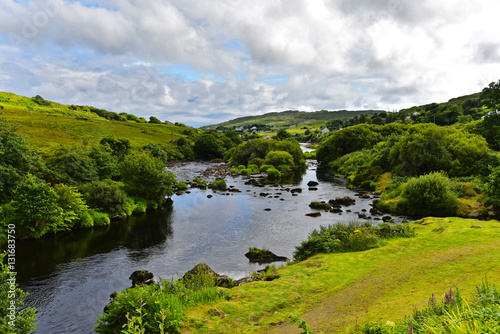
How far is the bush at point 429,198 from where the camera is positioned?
3734 centimetres

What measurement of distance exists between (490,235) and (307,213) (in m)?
22.8

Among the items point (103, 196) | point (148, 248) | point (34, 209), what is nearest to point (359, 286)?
point (148, 248)

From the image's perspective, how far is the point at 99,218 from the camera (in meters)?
36.5

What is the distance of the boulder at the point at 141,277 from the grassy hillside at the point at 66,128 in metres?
65.0

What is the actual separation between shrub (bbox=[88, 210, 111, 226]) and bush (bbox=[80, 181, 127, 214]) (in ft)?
4.55

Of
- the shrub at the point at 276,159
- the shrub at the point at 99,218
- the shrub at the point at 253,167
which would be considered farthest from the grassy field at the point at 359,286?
the shrub at the point at 276,159

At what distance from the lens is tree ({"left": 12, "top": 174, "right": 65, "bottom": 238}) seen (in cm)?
2802

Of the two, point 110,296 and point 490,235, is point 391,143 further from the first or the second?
point 110,296

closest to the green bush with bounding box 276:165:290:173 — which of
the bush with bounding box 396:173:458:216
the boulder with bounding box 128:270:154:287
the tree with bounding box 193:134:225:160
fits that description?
the tree with bounding box 193:134:225:160

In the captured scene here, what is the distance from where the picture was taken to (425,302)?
1112cm

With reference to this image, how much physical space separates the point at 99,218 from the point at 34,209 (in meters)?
8.55

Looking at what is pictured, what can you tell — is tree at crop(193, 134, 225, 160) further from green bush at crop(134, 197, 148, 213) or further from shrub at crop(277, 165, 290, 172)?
green bush at crop(134, 197, 148, 213)

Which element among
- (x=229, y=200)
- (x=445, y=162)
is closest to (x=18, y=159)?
(x=229, y=200)

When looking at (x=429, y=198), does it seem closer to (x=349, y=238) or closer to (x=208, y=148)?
(x=349, y=238)
